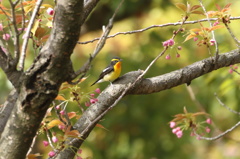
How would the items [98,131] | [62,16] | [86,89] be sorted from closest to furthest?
1. [62,16]
2. [86,89]
3. [98,131]

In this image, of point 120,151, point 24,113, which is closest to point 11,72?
point 24,113

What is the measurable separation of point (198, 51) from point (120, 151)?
66.9 inches

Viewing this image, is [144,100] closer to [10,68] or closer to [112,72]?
[112,72]

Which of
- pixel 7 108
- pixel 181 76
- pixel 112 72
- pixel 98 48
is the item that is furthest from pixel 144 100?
pixel 98 48

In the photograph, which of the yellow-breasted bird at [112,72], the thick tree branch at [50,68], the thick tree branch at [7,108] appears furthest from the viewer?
the yellow-breasted bird at [112,72]

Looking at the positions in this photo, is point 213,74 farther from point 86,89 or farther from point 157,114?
point 157,114

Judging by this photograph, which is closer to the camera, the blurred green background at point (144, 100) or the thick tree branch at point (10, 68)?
the thick tree branch at point (10, 68)

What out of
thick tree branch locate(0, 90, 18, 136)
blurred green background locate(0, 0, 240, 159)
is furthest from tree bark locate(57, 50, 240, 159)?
blurred green background locate(0, 0, 240, 159)

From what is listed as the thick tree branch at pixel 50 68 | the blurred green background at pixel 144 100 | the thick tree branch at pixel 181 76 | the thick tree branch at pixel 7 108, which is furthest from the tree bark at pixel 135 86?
the blurred green background at pixel 144 100

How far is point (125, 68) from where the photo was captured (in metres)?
5.83

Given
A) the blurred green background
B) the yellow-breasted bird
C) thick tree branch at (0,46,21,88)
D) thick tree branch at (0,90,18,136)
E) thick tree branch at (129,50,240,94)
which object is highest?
thick tree branch at (0,46,21,88)

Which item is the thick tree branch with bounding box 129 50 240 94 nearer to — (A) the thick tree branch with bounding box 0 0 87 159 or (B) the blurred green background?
(A) the thick tree branch with bounding box 0 0 87 159

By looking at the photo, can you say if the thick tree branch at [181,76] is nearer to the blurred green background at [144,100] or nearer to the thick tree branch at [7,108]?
the thick tree branch at [7,108]

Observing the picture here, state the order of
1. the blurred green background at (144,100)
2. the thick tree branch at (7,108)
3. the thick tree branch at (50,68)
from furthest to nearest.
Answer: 1. the blurred green background at (144,100)
2. the thick tree branch at (7,108)
3. the thick tree branch at (50,68)
